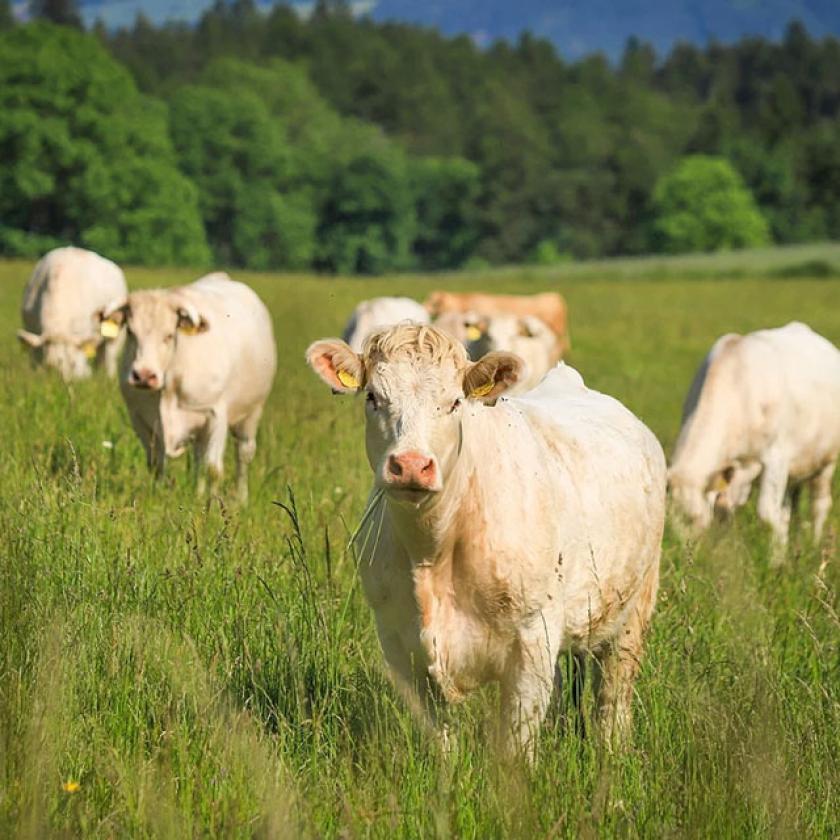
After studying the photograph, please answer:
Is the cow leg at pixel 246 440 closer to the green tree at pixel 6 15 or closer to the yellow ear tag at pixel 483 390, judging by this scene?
the yellow ear tag at pixel 483 390

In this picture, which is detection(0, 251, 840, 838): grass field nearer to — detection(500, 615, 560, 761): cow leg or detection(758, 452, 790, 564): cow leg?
detection(500, 615, 560, 761): cow leg

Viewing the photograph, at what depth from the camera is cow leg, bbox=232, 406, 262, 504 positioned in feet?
32.7

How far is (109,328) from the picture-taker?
31.8ft

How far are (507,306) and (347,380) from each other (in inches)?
701

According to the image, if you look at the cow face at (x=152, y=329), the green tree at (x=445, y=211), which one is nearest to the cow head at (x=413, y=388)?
the cow face at (x=152, y=329)

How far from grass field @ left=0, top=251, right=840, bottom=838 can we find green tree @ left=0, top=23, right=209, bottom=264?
6100 cm

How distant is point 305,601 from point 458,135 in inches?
5074

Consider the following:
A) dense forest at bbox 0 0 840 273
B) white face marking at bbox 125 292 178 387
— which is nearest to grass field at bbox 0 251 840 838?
white face marking at bbox 125 292 178 387

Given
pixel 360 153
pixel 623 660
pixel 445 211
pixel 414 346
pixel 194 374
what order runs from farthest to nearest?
1. pixel 445 211
2. pixel 360 153
3. pixel 194 374
4. pixel 623 660
5. pixel 414 346

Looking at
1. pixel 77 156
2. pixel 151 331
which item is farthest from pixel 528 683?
pixel 77 156

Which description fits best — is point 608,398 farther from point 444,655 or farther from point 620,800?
point 620,800

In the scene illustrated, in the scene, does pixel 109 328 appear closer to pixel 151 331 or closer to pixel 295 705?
pixel 151 331

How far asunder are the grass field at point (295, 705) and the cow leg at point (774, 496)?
2195 millimetres

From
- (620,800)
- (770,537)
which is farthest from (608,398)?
(770,537)
